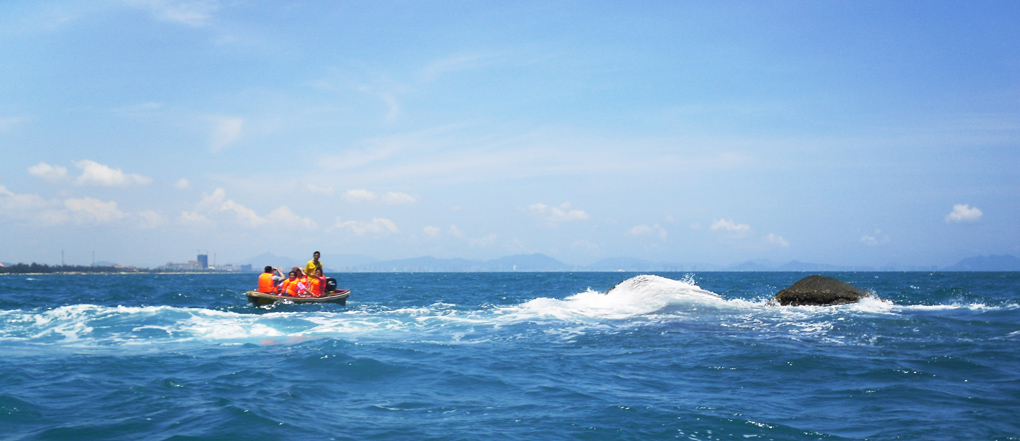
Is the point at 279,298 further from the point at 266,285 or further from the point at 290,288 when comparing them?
the point at 266,285

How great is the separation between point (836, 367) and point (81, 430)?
11.6 m

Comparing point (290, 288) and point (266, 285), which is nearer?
point (266, 285)

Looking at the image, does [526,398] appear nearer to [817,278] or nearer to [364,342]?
[364,342]

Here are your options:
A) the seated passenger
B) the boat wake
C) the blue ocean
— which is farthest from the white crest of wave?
the seated passenger

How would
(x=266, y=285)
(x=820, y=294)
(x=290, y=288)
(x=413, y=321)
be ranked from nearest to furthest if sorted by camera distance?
(x=413, y=321)
(x=820, y=294)
(x=266, y=285)
(x=290, y=288)

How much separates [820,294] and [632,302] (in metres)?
7.07

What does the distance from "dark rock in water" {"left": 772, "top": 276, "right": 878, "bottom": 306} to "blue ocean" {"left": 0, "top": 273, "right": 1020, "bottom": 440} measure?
13.5 feet

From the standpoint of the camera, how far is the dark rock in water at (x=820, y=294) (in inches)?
901

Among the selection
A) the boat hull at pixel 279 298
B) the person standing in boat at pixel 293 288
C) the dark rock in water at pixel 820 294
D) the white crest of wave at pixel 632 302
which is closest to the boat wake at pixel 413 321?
the white crest of wave at pixel 632 302

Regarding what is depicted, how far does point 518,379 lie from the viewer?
10.3 m

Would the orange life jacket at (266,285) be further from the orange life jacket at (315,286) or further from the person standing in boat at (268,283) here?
the orange life jacket at (315,286)

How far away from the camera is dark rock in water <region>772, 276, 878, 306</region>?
75.1 ft

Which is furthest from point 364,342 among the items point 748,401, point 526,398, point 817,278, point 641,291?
point 817,278

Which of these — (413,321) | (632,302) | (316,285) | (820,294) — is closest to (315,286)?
(316,285)
